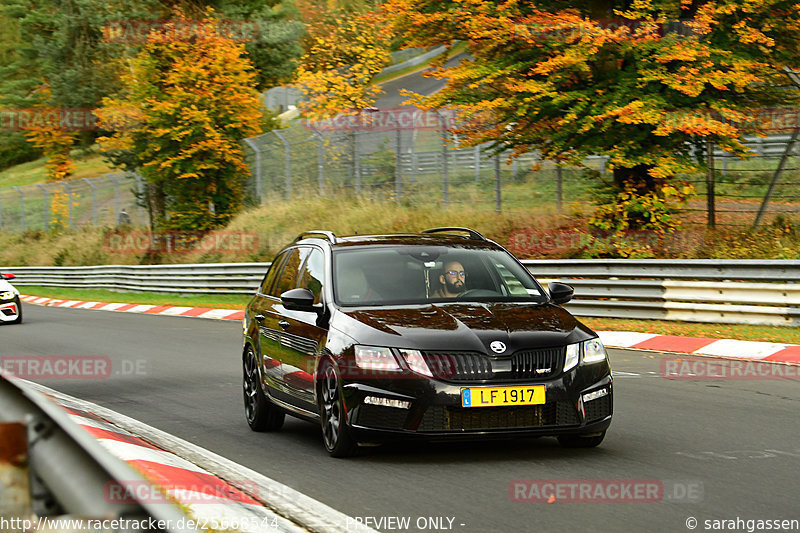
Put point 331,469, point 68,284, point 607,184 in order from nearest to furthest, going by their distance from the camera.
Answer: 1. point 331,469
2. point 607,184
3. point 68,284

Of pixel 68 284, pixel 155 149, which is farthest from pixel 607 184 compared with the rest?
pixel 68 284

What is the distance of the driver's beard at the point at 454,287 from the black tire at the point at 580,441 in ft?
4.57

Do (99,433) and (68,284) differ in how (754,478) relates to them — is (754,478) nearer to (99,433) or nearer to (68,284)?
(99,433)

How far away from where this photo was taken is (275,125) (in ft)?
165

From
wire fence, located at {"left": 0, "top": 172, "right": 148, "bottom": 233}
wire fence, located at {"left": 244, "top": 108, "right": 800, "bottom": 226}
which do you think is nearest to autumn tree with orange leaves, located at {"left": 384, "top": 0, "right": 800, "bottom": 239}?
wire fence, located at {"left": 244, "top": 108, "right": 800, "bottom": 226}

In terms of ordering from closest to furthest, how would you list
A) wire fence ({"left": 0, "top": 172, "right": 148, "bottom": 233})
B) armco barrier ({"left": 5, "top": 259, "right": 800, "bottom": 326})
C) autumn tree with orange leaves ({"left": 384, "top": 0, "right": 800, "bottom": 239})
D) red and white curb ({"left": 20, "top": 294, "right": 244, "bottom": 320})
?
armco barrier ({"left": 5, "top": 259, "right": 800, "bottom": 326})
autumn tree with orange leaves ({"left": 384, "top": 0, "right": 800, "bottom": 239})
red and white curb ({"left": 20, "top": 294, "right": 244, "bottom": 320})
wire fence ({"left": 0, "top": 172, "right": 148, "bottom": 233})

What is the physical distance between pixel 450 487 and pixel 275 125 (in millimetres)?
44701

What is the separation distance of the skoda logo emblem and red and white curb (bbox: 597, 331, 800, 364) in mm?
6841

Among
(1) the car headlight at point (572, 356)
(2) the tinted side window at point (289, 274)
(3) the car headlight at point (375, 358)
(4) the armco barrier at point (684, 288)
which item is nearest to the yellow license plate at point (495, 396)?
(1) the car headlight at point (572, 356)

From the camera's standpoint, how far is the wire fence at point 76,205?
45406 millimetres

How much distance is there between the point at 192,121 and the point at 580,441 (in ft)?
109

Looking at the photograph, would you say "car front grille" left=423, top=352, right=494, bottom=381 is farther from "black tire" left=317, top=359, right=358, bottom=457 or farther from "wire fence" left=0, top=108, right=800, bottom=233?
"wire fence" left=0, top=108, right=800, bottom=233

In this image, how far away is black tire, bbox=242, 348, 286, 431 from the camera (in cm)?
935

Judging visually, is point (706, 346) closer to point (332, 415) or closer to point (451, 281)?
point (451, 281)
